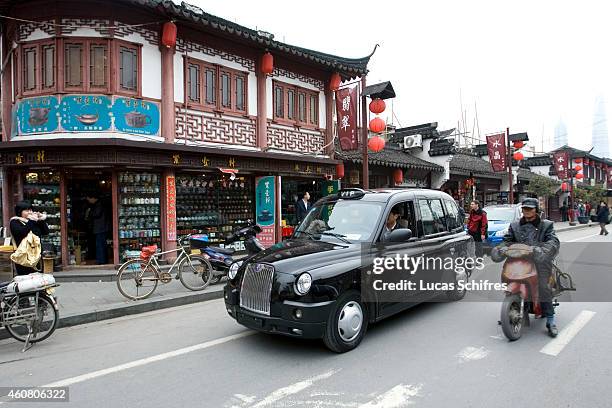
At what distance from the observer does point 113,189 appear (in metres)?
9.73

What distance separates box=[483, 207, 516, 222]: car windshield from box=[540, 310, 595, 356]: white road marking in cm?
835

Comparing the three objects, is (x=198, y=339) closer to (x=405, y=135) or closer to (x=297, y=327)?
(x=297, y=327)

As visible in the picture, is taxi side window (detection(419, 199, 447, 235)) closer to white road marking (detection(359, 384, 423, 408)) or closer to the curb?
white road marking (detection(359, 384, 423, 408))

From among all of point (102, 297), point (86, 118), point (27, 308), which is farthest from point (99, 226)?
point (27, 308)

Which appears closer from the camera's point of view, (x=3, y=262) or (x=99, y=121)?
(x=3, y=262)

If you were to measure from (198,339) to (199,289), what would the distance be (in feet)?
9.49

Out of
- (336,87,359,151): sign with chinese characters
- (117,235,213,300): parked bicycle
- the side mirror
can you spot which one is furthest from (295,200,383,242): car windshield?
(336,87,359,151): sign with chinese characters

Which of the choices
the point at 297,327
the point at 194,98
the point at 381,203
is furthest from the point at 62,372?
the point at 194,98

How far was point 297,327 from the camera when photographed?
174 inches

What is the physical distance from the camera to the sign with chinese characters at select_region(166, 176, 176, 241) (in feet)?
34.0

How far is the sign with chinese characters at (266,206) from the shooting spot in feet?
41.1

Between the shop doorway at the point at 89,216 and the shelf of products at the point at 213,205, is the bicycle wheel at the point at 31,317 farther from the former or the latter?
the shelf of products at the point at 213,205

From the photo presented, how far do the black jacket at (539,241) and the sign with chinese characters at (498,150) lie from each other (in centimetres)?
1820

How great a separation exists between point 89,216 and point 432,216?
821 cm
